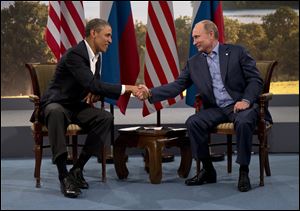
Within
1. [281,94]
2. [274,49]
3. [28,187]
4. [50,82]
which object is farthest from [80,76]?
[274,49]

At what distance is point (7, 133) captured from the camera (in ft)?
18.3

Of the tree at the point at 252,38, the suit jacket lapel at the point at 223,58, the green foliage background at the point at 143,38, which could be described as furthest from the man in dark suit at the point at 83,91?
the tree at the point at 252,38

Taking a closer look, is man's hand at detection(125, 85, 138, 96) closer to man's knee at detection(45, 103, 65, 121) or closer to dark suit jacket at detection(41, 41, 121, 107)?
dark suit jacket at detection(41, 41, 121, 107)

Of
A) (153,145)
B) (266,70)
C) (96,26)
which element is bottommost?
(153,145)

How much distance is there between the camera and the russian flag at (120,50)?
5.34m

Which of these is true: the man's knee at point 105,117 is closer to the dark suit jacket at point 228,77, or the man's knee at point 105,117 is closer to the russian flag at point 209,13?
the dark suit jacket at point 228,77

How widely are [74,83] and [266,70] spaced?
156cm

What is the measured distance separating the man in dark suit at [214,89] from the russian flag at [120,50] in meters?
0.88

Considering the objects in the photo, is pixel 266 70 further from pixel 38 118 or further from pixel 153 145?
pixel 38 118

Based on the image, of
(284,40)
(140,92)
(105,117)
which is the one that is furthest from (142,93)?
(284,40)

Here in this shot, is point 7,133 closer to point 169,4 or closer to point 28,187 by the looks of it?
point 28,187

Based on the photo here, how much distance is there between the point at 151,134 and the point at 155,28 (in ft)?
4.29

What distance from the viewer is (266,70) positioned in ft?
15.6

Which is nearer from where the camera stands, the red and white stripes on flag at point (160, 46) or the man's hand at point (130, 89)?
the man's hand at point (130, 89)
